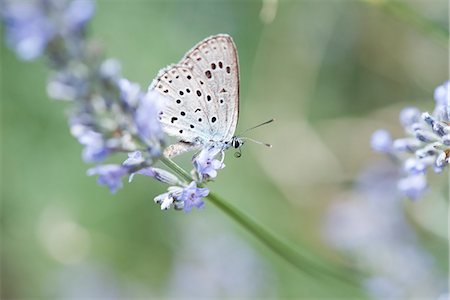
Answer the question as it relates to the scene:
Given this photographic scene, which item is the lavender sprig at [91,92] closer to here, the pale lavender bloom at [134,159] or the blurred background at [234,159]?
the pale lavender bloom at [134,159]

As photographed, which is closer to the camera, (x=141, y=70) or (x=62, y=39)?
(x=62, y=39)

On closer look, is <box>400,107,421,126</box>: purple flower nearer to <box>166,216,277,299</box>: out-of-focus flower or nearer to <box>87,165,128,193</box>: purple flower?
<box>87,165,128,193</box>: purple flower

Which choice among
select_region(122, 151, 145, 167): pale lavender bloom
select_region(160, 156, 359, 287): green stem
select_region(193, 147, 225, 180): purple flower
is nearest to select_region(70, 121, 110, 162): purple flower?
select_region(122, 151, 145, 167): pale lavender bloom

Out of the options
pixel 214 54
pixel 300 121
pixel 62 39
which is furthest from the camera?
pixel 300 121

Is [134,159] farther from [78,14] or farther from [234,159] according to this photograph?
[234,159]

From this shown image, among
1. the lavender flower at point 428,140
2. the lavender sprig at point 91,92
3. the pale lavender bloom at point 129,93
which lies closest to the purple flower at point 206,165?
the lavender sprig at point 91,92

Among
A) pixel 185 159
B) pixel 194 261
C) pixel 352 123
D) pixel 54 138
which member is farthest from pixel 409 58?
pixel 54 138

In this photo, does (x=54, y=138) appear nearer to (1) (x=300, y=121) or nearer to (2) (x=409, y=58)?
(1) (x=300, y=121)
